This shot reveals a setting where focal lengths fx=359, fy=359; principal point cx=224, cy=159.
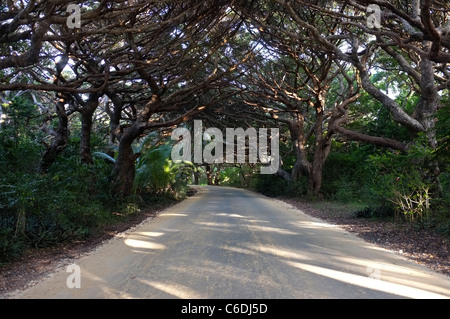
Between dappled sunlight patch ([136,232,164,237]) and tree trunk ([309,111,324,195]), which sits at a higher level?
tree trunk ([309,111,324,195])

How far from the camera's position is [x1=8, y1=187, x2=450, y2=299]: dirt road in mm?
4559

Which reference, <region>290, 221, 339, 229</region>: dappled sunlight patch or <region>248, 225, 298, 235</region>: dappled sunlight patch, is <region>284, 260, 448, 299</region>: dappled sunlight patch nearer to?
<region>248, 225, 298, 235</region>: dappled sunlight patch

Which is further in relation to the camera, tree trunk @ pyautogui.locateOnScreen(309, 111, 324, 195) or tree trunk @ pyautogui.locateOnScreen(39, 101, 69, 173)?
tree trunk @ pyautogui.locateOnScreen(309, 111, 324, 195)

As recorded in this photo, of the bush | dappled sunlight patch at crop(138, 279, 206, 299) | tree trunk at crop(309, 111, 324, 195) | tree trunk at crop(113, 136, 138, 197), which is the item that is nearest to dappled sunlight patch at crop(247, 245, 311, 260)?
dappled sunlight patch at crop(138, 279, 206, 299)

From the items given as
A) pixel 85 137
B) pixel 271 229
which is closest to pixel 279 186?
pixel 85 137

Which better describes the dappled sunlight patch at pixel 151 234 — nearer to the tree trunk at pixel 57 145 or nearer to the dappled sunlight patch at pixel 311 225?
the dappled sunlight patch at pixel 311 225

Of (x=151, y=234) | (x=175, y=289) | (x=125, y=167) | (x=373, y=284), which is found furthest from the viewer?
(x=125, y=167)

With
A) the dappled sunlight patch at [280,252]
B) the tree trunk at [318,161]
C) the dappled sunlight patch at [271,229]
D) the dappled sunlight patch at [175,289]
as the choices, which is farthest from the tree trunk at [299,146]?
the dappled sunlight patch at [175,289]

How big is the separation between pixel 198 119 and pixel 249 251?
1861 cm

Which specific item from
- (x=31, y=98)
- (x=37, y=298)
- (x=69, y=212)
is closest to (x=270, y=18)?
(x=69, y=212)

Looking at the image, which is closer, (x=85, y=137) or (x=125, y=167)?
(x=125, y=167)

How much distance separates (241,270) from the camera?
552 centimetres

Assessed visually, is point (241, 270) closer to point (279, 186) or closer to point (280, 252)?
point (280, 252)

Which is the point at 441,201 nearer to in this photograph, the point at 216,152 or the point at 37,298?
the point at 37,298
